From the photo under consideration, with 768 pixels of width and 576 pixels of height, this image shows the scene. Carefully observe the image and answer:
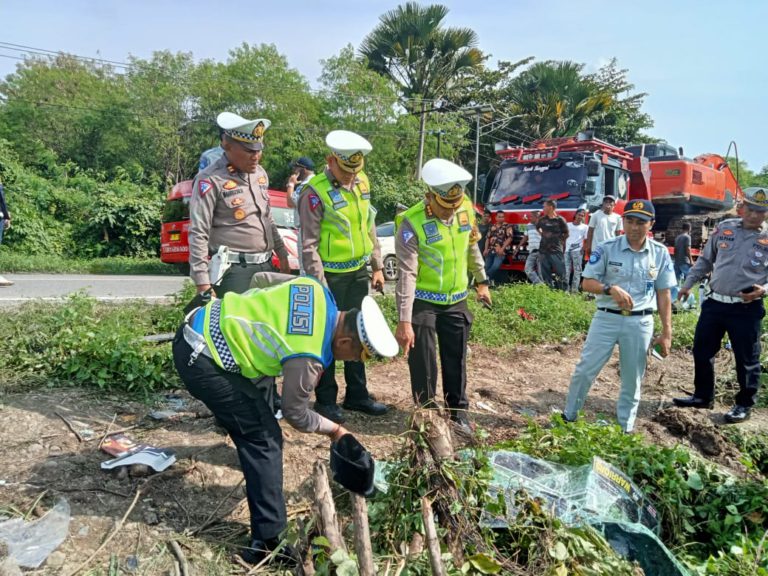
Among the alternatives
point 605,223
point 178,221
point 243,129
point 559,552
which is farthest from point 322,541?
point 178,221

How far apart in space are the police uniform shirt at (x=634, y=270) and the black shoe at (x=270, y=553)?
2.82m

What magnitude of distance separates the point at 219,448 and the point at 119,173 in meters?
20.2

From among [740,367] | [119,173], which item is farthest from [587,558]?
[119,173]

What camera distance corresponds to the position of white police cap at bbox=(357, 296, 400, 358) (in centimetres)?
239

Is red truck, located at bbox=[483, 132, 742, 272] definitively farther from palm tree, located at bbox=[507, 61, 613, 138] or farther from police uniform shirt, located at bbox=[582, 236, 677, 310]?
palm tree, located at bbox=[507, 61, 613, 138]

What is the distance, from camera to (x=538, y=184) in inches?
432

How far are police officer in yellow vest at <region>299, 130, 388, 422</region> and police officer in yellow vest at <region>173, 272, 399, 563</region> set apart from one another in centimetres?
145

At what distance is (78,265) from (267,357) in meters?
13.4

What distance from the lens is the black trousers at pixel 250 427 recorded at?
2.68 metres

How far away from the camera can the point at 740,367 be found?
17.0 feet

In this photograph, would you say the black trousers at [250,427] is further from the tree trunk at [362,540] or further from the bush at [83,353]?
the bush at [83,353]

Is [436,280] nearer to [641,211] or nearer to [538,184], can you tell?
[641,211]

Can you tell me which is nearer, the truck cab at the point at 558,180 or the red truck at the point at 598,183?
the truck cab at the point at 558,180

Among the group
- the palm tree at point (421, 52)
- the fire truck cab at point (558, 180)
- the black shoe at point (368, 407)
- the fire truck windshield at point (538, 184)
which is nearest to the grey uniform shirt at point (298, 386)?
the black shoe at point (368, 407)
